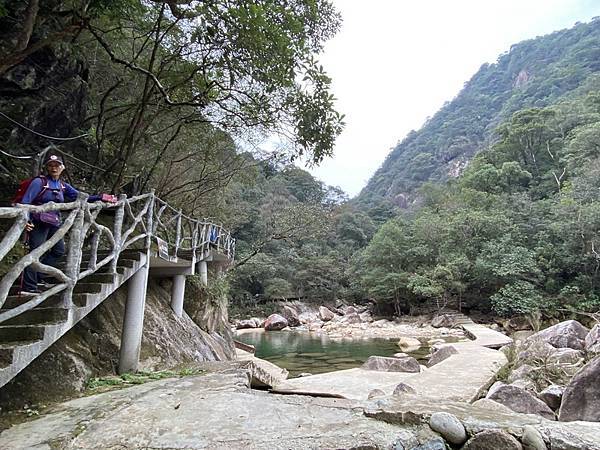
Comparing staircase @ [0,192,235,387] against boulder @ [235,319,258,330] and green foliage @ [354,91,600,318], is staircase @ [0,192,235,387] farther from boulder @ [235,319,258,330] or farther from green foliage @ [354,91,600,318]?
boulder @ [235,319,258,330]

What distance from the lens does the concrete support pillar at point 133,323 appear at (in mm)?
4691

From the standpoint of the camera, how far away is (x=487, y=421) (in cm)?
274

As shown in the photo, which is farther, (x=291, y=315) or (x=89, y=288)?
(x=291, y=315)

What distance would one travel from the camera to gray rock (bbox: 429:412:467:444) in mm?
2617

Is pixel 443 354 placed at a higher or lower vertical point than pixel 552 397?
lower

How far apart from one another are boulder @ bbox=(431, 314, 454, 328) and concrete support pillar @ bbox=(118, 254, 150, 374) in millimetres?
19650

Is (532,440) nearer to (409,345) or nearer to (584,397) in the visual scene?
(584,397)

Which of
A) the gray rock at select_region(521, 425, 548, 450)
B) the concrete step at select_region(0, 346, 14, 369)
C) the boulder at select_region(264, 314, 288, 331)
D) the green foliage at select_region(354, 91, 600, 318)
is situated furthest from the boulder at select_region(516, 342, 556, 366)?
the boulder at select_region(264, 314, 288, 331)

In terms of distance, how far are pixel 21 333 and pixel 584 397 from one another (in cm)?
534

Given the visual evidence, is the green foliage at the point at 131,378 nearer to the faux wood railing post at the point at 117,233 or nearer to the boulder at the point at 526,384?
the faux wood railing post at the point at 117,233

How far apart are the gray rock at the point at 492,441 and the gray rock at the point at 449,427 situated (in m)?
0.06

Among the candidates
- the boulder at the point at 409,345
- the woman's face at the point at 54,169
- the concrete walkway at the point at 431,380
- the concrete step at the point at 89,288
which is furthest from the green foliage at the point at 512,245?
the woman's face at the point at 54,169

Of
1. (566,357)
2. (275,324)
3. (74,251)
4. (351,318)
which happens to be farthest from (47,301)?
(351,318)

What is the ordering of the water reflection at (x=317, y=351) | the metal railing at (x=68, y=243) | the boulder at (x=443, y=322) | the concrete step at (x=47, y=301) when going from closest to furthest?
the metal railing at (x=68, y=243), the concrete step at (x=47, y=301), the water reflection at (x=317, y=351), the boulder at (x=443, y=322)
